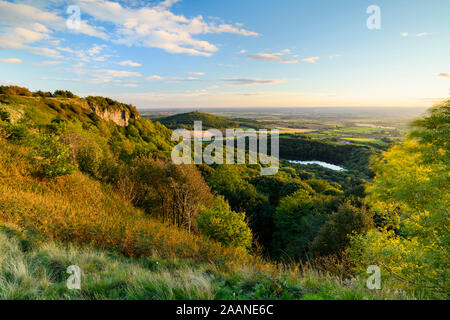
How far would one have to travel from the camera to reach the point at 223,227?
13.0 m

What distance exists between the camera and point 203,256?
570 centimetres

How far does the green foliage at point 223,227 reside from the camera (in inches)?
504

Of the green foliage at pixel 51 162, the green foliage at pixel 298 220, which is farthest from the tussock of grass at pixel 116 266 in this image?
the green foliage at pixel 298 220

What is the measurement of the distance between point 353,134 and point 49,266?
106877 millimetres

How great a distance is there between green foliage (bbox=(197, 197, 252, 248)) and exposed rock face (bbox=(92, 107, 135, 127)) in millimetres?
59292

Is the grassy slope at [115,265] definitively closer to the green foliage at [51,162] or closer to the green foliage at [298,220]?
the green foliage at [51,162]

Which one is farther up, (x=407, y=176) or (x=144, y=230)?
(x=407, y=176)

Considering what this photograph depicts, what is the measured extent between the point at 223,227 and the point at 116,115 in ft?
228

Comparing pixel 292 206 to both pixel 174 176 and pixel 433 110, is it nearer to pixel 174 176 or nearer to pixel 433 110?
pixel 174 176

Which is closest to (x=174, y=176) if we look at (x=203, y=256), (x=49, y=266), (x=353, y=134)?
(x=203, y=256)

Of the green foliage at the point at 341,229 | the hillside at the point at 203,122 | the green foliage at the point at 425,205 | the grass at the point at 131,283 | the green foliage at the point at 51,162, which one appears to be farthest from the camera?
the hillside at the point at 203,122

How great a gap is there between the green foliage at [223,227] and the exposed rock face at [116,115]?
59.3 meters
